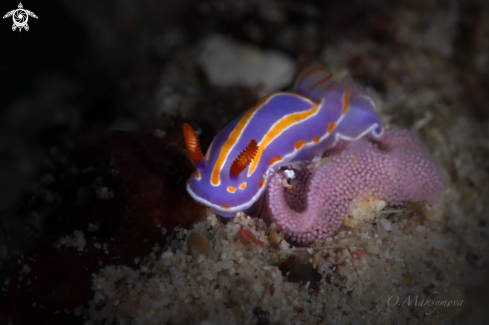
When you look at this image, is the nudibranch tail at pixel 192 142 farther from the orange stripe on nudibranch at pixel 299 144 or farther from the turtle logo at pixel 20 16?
the turtle logo at pixel 20 16

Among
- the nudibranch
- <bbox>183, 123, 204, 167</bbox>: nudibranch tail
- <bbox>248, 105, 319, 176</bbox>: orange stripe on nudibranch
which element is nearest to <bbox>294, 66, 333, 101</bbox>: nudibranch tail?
the nudibranch

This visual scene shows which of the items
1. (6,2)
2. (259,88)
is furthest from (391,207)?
(6,2)

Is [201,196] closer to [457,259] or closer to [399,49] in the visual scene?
[457,259]

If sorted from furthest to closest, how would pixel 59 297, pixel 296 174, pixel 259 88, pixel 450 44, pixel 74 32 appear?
pixel 450 44 → pixel 259 88 → pixel 74 32 → pixel 296 174 → pixel 59 297

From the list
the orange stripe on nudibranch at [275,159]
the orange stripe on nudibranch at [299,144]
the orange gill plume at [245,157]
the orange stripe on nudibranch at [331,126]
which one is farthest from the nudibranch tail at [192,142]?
the orange stripe on nudibranch at [331,126]

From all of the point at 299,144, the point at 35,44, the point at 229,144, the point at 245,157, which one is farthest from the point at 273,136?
the point at 35,44

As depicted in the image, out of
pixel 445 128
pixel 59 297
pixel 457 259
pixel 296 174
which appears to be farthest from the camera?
pixel 445 128

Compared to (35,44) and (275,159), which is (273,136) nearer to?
(275,159)
